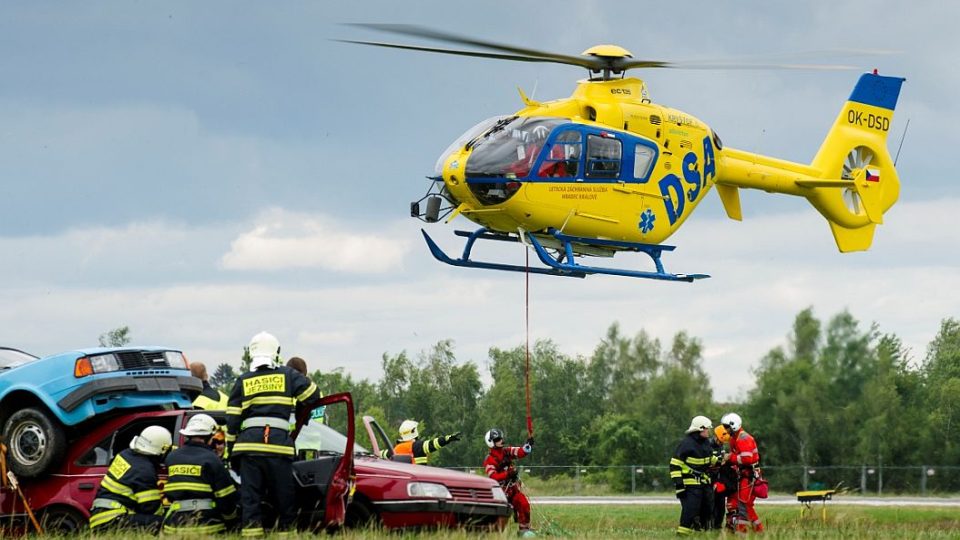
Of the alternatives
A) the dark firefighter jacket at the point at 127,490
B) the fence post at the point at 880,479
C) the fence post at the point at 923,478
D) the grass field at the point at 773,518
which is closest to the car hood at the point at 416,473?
the dark firefighter jacket at the point at 127,490

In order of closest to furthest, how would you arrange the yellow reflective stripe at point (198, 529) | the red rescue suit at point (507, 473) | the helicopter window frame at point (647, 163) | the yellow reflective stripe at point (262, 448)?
the yellow reflective stripe at point (198, 529)
the yellow reflective stripe at point (262, 448)
the red rescue suit at point (507, 473)
the helicopter window frame at point (647, 163)

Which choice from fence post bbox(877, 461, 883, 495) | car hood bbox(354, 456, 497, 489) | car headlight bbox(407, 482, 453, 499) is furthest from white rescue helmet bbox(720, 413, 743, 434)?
fence post bbox(877, 461, 883, 495)

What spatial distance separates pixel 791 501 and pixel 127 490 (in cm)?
2757

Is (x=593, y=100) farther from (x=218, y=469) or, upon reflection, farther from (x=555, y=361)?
(x=555, y=361)

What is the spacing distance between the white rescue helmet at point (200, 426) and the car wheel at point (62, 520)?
162 cm

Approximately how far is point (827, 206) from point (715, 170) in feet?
12.7

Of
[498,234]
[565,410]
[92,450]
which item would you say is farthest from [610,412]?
[92,450]

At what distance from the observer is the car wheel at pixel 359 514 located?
13.4 m

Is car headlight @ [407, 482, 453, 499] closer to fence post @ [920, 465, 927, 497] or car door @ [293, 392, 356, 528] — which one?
car door @ [293, 392, 356, 528]

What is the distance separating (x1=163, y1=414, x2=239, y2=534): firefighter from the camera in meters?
12.9

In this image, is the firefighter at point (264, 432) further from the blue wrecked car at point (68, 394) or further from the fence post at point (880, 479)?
the fence post at point (880, 479)

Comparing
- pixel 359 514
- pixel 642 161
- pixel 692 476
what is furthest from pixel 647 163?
pixel 359 514

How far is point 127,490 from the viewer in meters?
13.1

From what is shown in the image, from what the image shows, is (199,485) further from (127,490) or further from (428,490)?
(428,490)
